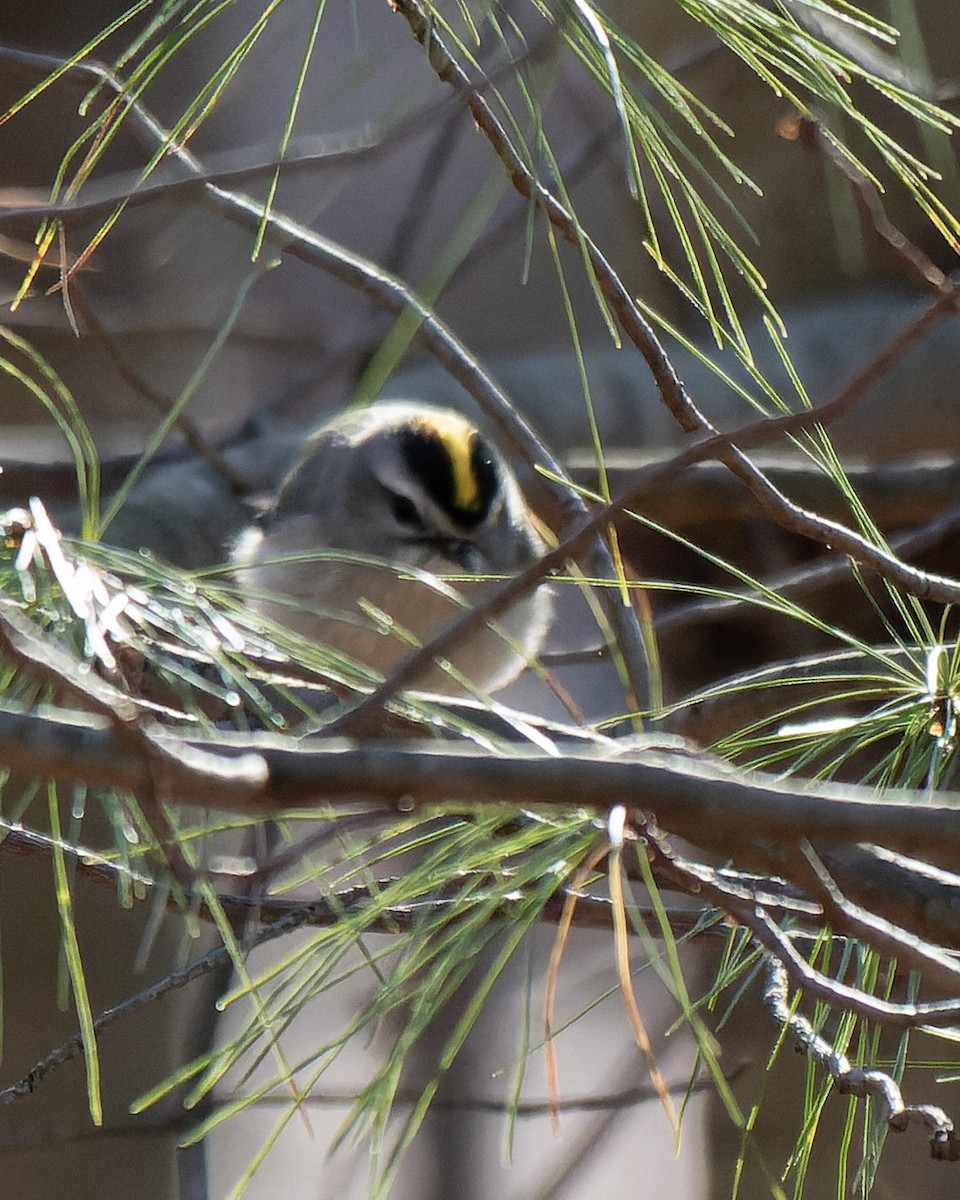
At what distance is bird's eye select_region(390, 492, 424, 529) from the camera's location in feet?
5.59

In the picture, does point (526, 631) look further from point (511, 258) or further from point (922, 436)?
point (511, 258)

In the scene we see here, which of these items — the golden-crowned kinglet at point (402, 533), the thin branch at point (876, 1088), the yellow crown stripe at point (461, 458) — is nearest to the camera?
the thin branch at point (876, 1088)

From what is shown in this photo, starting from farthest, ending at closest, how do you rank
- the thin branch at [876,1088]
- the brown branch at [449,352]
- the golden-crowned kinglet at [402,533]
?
the golden-crowned kinglet at [402,533] < the brown branch at [449,352] < the thin branch at [876,1088]

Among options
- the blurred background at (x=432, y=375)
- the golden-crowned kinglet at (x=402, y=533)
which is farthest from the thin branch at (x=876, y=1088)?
the golden-crowned kinglet at (x=402, y=533)

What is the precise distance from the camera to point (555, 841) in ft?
2.17

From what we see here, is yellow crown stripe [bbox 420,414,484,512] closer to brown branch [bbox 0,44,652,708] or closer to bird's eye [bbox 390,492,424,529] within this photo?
bird's eye [bbox 390,492,424,529]

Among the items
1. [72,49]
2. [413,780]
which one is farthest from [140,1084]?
[413,780]

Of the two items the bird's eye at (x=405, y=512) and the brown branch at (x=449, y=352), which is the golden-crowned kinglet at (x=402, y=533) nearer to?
the bird's eye at (x=405, y=512)

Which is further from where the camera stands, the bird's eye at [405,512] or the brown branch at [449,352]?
the bird's eye at [405,512]

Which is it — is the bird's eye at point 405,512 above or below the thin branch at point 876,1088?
above

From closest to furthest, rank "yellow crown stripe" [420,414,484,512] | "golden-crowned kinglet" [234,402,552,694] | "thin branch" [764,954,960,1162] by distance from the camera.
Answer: "thin branch" [764,954,960,1162] < "golden-crowned kinglet" [234,402,552,694] < "yellow crown stripe" [420,414,484,512]

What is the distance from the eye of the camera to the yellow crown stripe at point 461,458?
1661 mm

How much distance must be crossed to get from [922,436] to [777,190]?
386 millimetres

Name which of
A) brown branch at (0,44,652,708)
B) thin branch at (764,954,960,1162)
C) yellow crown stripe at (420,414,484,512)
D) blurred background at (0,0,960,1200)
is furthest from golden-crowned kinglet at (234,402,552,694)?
thin branch at (764,954,960,1162)
